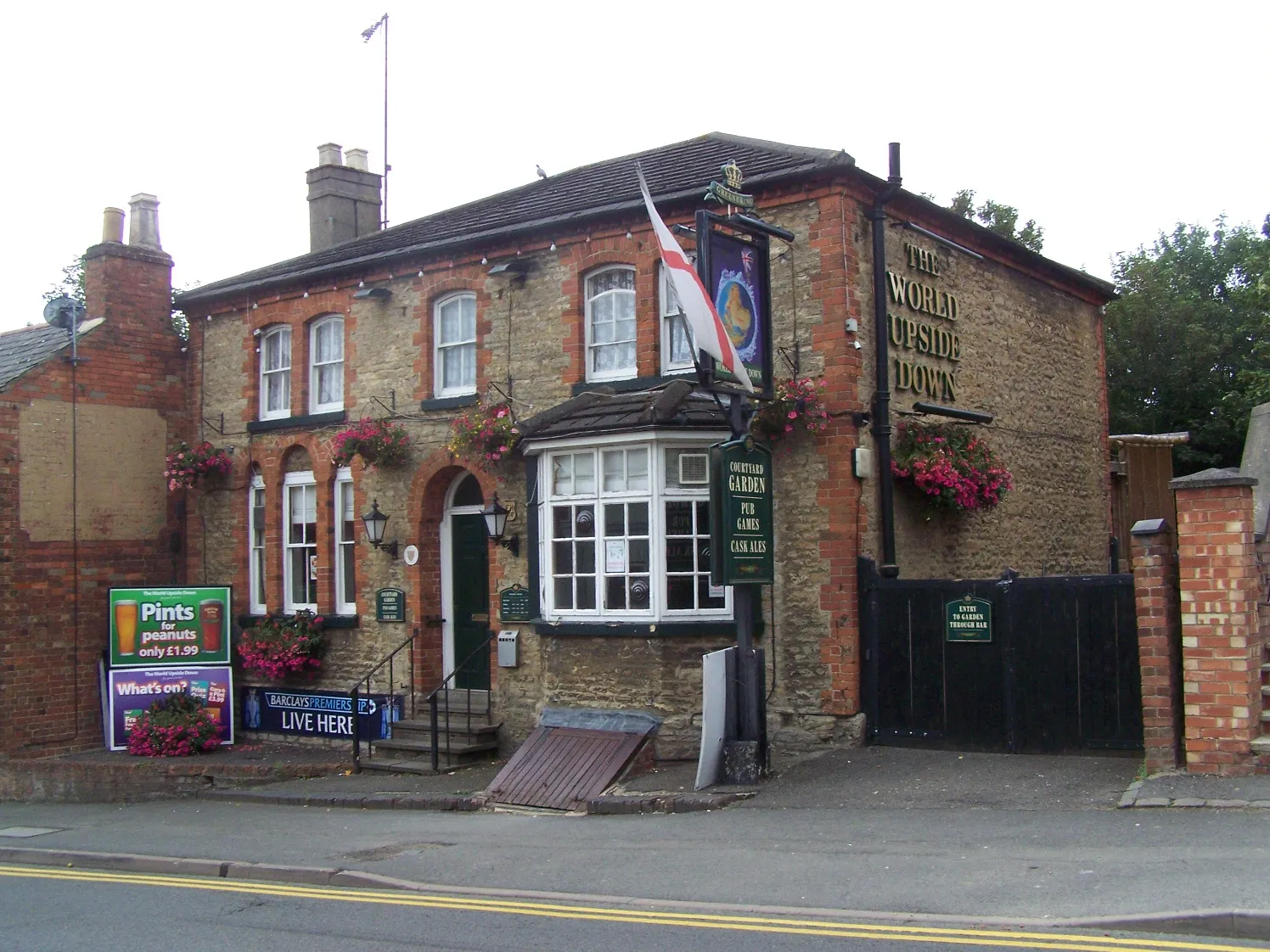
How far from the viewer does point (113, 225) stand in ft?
65.1

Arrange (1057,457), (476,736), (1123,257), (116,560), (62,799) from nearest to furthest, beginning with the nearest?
(476,736) < (62,799) < (1057,457) < (116,560) < (1123,257)

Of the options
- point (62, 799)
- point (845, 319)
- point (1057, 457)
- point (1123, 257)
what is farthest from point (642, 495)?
point (1123, 257)

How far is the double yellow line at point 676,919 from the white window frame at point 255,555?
8569mm

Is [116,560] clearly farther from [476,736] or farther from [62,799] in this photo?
[476,736]

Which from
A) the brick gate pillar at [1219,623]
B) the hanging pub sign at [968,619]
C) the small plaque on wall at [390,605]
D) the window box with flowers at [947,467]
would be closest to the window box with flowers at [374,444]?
the small plaque on wall at [390,605]

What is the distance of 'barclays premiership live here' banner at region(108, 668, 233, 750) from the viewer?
57.1 feet

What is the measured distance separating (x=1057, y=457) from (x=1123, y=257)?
719 inches

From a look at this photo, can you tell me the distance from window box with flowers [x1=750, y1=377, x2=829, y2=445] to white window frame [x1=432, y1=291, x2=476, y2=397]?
4.69 metres

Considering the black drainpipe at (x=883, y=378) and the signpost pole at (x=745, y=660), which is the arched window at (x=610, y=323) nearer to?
the black drainpipe at (x=883, y=378)

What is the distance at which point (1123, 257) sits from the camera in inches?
1324

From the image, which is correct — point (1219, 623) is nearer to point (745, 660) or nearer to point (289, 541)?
point (745, 660)

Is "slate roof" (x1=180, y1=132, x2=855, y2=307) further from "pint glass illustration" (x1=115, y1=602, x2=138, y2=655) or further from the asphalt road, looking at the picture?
the asphalt road

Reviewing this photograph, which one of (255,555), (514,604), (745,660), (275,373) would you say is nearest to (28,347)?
(275,373)

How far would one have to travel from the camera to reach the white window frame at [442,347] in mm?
16516
